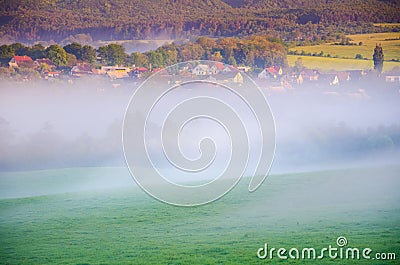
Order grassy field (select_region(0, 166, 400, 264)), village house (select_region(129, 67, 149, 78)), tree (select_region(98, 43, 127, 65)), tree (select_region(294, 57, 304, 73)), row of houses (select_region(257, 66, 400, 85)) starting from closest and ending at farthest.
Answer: grassy field (select_region(0, 166, 400, 264))
village house (select_region(129, 67, 149, 78))
tree (select_region(98, 43, 127, 65))
row of houses (select_region(257, 66, 400, 85))
tree (select_region(294, 57, 304, 73))

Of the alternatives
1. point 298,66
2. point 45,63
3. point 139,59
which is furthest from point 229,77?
point 45,63

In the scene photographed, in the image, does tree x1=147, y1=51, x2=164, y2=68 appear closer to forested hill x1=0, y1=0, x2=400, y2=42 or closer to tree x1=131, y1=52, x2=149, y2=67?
tree x1=131, y1=52, x2=149, y2=67

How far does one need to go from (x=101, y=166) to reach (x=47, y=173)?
1038mm

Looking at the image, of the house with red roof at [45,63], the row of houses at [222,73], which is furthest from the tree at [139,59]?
the house with red roof at [45,63]

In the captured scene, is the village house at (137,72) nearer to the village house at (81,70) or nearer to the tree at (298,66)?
the village house at (81,70)

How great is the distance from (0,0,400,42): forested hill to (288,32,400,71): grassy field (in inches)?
13.5

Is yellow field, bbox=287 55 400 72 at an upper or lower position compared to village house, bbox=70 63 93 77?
upper

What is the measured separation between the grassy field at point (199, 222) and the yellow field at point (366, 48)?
8.13 feet

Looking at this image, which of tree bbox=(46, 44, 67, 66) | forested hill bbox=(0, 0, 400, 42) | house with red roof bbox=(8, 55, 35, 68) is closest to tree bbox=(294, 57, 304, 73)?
forested hill bbox=(0, 0, 400, 42)

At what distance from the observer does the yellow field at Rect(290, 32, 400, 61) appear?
1504 cm

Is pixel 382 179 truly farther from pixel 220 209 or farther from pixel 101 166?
pixel 101 166

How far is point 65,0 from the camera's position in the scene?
14977 mm

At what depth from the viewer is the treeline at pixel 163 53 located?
14195 mm

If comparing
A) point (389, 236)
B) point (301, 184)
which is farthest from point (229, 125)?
point (389, 236)
